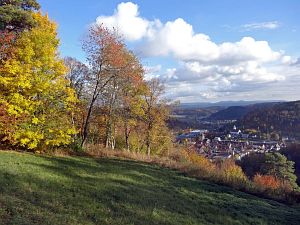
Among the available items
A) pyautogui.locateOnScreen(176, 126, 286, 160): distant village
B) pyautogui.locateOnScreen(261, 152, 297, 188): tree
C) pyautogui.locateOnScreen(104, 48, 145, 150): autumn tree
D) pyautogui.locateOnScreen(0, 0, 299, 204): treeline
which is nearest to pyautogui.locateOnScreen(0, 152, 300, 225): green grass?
pyautogui.locateOnScreen(0, 0, 299, 204): treeline

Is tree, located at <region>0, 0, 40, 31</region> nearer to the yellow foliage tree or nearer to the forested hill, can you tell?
the yellow foliage tree

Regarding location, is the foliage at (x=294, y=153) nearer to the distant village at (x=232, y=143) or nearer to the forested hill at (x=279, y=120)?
the distant village at (x=232, y=143)

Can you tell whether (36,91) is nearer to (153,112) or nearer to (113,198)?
(113,198)

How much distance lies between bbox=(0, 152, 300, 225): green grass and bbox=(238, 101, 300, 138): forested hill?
113 m

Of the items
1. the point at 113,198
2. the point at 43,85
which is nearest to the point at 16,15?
the point at 43,85

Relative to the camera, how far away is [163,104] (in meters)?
46.6

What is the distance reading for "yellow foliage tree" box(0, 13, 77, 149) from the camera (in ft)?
73.8

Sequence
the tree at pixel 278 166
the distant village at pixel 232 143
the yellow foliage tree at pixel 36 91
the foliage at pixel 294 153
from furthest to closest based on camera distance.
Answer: the distant village at pixel 232 143, the foliage at pixel 294 153, the tree at pixel 278 166, the yellow foliage tree at pixel 36 91

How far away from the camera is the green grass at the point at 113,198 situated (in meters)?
11.1

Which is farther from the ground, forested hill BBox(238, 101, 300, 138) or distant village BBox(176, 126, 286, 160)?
forested hill BBox(238, 101, 300, 138)

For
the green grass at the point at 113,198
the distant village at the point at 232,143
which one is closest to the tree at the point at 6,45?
the green grass at the point at 113,198

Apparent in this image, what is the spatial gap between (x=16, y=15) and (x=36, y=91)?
523 cm

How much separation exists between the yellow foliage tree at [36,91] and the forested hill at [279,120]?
112382 millimetres

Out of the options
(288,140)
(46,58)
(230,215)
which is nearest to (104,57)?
(46,58)
